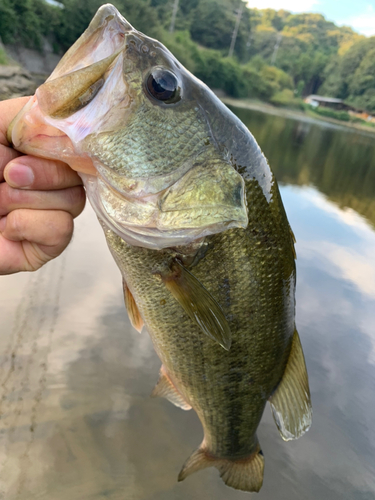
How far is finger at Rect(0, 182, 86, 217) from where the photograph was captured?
3.80 feet

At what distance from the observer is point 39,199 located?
1.17 m

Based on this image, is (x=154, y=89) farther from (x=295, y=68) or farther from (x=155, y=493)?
(x=295, y=68)

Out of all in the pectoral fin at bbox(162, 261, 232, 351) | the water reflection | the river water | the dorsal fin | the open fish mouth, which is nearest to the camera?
the open fish mouth

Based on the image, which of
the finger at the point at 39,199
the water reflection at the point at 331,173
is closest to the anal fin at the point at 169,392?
the finger at the point at 39,199

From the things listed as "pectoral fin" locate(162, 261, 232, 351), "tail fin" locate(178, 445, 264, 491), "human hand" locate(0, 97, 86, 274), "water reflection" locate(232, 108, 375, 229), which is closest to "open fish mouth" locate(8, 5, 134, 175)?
"human hand" locate(0, 97, 86, 274)

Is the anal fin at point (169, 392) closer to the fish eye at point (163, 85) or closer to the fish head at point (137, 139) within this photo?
the fish head at point (137, 139)

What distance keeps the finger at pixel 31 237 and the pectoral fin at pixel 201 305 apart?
1.57 feet

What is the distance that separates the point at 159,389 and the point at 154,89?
143cm

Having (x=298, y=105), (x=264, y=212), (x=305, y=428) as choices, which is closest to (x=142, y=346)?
(x=305, y=428)

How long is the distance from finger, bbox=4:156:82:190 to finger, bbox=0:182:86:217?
0.13ft

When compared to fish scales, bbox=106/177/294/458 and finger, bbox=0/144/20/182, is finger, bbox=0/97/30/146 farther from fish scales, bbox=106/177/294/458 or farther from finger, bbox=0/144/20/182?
fish scales, bbox=106/177/294/458

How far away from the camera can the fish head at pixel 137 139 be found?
936 millimetres

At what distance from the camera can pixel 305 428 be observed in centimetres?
141

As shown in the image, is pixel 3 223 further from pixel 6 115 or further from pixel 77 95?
pixel 77 95
